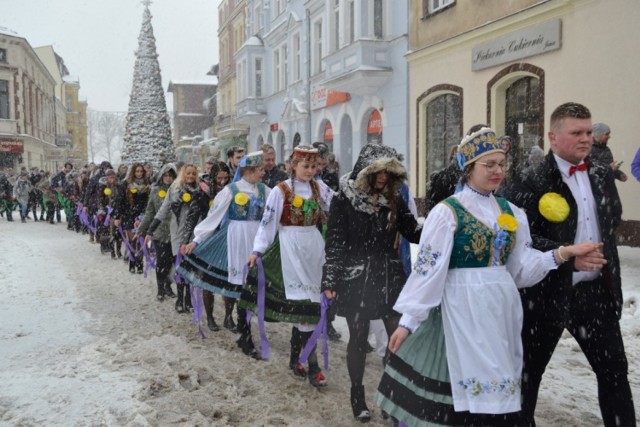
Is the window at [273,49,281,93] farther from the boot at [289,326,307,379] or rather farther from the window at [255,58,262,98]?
the boot at [289,326,307,379]

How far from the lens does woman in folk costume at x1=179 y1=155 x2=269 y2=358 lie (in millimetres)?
6289

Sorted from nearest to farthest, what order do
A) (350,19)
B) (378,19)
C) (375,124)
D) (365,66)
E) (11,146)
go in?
(365,66) → (378,19) → (375,124) → (350,19) → (11,146)

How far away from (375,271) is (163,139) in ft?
84.6

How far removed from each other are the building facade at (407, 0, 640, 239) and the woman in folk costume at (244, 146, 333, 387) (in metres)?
6.75

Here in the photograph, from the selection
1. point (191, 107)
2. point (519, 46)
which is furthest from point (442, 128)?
point (191, 107)

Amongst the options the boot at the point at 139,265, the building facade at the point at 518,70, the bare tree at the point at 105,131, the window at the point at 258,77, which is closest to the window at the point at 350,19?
the building facade at the point at 518,70

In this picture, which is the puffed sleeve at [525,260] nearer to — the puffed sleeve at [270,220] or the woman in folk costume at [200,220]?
the puffed sleeve at [270,220]

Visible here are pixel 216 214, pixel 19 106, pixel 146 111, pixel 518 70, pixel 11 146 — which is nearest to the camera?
pixel 216 214

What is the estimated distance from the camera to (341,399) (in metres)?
4.74

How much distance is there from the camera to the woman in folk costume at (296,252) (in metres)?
5.17

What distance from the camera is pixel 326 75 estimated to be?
65.5 ft

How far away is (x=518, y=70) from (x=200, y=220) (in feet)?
26.1

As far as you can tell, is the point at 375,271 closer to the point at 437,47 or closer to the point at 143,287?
the point at 143,287

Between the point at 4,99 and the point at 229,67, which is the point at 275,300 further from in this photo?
the point at 4,99
